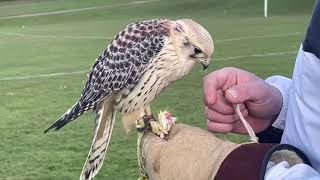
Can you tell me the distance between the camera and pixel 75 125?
178 inches

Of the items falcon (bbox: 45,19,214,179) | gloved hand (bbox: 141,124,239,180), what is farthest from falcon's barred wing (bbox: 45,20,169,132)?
gloved hand (bbox: 141,124,239,180)

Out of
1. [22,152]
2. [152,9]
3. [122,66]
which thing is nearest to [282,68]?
[22,152]

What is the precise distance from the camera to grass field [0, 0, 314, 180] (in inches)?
149

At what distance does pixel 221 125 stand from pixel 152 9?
16.3m

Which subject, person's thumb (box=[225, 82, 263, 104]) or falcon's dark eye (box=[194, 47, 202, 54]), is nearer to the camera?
person's thumb (box=[225, 82, 263, 104])

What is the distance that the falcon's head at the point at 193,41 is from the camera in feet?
5.40

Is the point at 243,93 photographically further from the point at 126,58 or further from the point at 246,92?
the point at 126,58

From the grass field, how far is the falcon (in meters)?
0.20

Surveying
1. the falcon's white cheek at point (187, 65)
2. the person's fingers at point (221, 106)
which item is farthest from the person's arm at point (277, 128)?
the falcon's white cheek at point (187, 65)

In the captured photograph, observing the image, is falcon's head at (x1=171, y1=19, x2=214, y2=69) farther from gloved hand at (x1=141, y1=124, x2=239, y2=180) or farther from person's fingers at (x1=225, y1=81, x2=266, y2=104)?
gloved hand at (x1=141, y1=124, x2=239, y2=180)

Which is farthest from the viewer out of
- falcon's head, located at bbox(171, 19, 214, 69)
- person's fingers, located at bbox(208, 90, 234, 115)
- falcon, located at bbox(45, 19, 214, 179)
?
falcon, located at bbox(45, 19, 214, 179)

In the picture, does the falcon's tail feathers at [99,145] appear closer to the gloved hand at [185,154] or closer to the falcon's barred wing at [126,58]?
the falcon's barred wing at [126,58]

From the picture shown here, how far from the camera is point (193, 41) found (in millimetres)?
1669

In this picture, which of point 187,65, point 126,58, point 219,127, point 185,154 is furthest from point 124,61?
point 185,154
